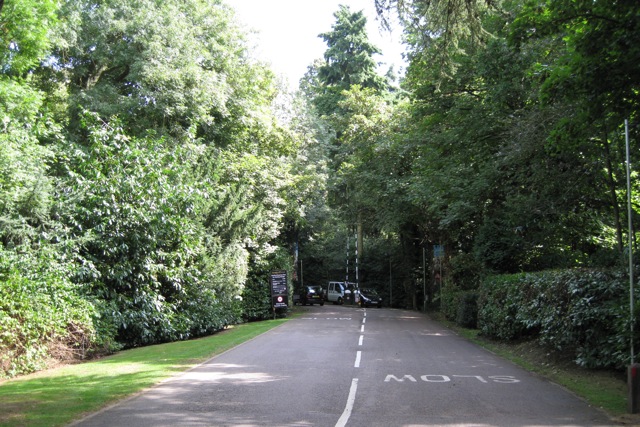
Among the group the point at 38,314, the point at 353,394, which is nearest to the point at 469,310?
the point at 353,394

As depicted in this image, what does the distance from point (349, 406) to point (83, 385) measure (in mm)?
5143

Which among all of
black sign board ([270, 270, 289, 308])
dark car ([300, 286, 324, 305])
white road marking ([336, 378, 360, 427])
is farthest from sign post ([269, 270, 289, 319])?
white road marking ([336, 378, 360, 427])

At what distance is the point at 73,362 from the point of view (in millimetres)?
14805

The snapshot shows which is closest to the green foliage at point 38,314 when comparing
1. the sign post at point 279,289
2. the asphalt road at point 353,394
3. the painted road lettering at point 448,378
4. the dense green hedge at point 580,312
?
the asphalt road at point 353,394

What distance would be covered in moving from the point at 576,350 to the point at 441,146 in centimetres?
1194

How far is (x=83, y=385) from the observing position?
1045 cm

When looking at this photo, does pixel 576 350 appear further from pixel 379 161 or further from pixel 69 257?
pixel 379 161

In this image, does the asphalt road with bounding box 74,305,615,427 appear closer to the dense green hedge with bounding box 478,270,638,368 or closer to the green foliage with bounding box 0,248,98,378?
the dense green hedge with bounding box 478,270,638,368

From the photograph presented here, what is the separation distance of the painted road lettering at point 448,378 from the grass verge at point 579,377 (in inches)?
37.3

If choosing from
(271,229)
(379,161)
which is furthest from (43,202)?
(379,161)

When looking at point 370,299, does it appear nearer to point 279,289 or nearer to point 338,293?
point 338,293

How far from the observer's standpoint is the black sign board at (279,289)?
99.1 ft

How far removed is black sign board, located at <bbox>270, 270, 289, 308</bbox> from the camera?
1189 inches

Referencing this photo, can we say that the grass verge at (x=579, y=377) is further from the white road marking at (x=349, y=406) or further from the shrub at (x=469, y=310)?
the shrub at (x=469, y=310)
